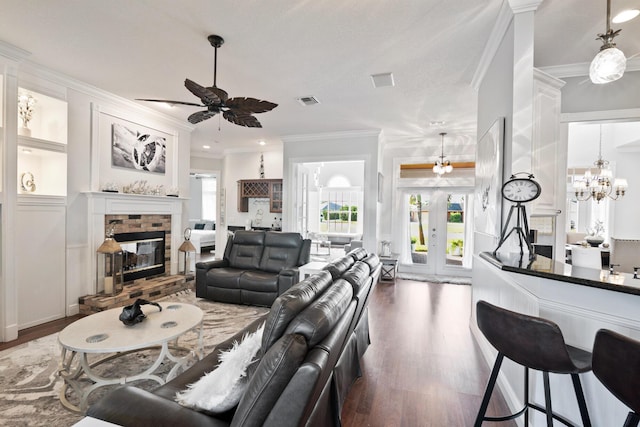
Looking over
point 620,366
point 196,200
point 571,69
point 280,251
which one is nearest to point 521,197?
point 620,366

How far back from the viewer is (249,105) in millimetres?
2672

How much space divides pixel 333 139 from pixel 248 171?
2714mm

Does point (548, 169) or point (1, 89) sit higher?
point (1, 89)

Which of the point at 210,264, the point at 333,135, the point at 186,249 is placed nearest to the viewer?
the point at 210,264

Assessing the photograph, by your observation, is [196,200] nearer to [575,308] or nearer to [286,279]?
[286,279]

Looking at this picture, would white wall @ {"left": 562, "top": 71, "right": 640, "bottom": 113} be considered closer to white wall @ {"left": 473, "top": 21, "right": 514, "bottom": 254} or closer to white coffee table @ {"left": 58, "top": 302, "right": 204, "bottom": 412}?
white wall @ {"left": 473, "top": 21, "right": 514, "bottom": 254}

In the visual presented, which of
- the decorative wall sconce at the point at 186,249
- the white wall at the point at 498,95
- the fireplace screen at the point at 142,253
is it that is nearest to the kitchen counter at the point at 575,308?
the white wall at the point at 498,95

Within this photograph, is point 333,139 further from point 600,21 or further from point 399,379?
point 399,379

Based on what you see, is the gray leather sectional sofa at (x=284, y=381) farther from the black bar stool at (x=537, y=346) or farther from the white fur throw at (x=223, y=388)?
the black bar stool at (x=537, y=346)

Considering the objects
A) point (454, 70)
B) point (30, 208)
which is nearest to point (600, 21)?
point (454, 70)

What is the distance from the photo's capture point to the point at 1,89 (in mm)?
2926

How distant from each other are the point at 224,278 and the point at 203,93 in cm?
263

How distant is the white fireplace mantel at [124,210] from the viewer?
3.91 meters

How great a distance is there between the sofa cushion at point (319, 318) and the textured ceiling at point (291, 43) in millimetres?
2176
